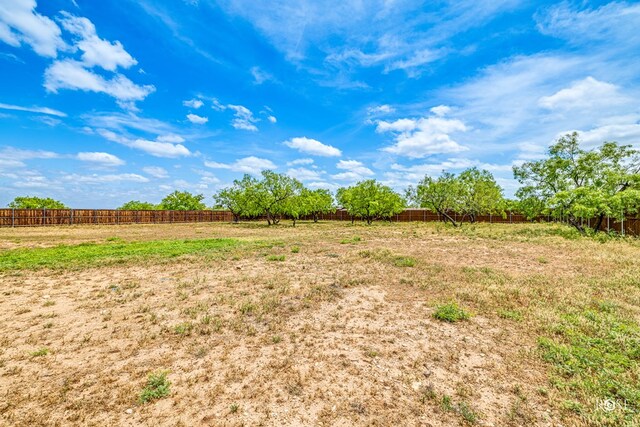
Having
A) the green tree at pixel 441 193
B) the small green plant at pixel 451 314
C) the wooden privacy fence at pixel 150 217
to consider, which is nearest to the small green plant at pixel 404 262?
the small green plant at pixel 451 314

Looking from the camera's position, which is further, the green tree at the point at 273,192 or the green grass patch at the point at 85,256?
the green tree at the point at 273,192

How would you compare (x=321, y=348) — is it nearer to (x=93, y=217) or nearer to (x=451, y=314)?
(x=451, y=314)

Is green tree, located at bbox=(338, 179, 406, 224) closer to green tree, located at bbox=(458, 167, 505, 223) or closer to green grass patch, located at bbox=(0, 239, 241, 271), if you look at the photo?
green tree, located at bbox=(458, 167, 505, 223)

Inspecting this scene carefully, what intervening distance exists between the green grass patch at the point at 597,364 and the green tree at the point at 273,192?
99.3 feet

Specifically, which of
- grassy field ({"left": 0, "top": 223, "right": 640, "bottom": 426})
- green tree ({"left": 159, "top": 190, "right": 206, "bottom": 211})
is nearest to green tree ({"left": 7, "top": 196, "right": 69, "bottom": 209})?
green tree ({"left": 159, "top": 190, "right": 206, "bottom": 211})

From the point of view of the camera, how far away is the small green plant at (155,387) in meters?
3.13

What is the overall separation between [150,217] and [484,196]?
146ft

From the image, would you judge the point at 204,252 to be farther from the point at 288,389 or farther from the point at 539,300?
the point at 539,300

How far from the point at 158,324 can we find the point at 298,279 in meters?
3.85

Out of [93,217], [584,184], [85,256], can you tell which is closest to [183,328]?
[85,256]

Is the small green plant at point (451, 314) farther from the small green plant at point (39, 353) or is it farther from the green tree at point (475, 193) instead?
the green tree at point (475, 193)

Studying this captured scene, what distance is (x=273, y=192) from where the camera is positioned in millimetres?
33719

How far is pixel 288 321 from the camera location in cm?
527

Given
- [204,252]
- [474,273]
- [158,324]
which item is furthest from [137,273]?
[474,273]
